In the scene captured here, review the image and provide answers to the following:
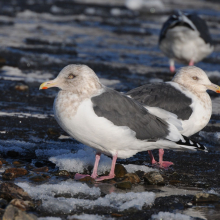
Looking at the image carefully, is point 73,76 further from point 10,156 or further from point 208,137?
point 208,137

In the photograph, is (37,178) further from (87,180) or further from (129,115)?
(129,115)

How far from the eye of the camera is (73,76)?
5.47m

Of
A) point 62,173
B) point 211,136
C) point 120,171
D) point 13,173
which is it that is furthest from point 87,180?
point 211,136

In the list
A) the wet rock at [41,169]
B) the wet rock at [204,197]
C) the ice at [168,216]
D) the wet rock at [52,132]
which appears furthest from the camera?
the wet rock at [52,132]

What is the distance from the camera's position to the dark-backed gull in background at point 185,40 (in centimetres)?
1226

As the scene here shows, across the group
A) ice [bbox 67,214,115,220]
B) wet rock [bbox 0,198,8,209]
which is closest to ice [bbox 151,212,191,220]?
ice [bbox 67,214,115,220]

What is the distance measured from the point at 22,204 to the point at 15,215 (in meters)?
0.32

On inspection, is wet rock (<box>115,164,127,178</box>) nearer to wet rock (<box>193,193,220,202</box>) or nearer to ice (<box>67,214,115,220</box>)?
wet rock (<box>193,193,220,202</box>)

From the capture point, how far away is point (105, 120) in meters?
5.12

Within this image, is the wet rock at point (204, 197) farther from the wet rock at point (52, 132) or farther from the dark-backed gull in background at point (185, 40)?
the dark-backed gull in background at point (185, 40)

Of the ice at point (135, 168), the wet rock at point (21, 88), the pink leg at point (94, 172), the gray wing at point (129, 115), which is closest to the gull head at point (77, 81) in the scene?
the gray wing at point (129, 115)

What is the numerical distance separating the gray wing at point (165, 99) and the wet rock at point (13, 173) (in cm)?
169

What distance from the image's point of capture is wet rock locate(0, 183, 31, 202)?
14.5ft

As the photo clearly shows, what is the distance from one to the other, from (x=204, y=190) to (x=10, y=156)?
2.39 meters
